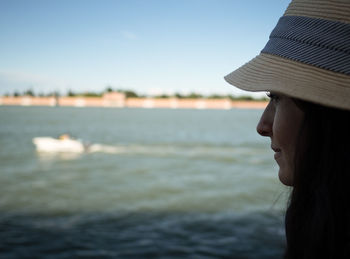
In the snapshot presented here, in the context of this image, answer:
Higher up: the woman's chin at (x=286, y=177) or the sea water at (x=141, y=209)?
the woman's chin at (x=286, y=177)

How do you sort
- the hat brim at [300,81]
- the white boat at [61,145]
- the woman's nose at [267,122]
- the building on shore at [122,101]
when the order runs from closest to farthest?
the hat brim at [300,81] < the woman's nose at [267,122] < the white boat at [61,145] < the building on shore at [122,101]

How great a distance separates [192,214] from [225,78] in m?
11.2

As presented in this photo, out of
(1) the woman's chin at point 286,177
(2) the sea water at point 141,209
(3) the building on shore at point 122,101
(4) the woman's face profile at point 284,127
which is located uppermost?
(4) the woman's face profile at point 284,127

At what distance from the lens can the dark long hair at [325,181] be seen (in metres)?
0.99

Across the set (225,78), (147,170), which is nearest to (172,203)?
(147,170)

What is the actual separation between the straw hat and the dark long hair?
0.08 metres

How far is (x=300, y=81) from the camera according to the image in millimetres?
984

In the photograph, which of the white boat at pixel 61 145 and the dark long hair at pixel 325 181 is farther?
the white boat at pixel 61 145

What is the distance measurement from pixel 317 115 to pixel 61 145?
99.9 ft

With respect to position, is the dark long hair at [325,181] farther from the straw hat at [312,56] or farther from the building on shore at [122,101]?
the building on shore at [122,101]

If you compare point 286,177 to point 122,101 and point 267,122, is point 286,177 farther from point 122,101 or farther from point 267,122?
point 122,101

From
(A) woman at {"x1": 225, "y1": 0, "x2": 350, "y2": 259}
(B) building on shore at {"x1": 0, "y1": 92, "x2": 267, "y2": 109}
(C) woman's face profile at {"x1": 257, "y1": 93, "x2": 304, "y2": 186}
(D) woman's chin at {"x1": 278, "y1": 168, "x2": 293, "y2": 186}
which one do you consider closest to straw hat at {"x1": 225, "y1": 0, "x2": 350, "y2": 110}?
(A) woman at {"x1": 225, "y1": 0, "x2": 350, "y2": 259}

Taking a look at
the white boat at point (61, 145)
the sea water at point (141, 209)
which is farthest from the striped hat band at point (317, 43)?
the white boat at point (61, 145)

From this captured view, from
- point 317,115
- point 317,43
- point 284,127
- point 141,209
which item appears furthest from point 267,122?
point 141,209
